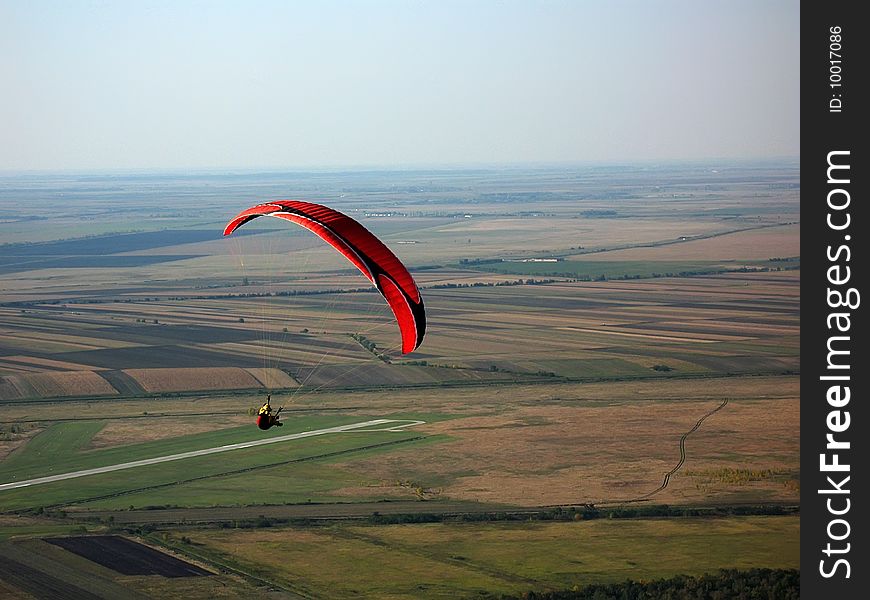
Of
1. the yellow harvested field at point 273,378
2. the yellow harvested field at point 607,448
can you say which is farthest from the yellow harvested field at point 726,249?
the yellow harvested field at point 273,378

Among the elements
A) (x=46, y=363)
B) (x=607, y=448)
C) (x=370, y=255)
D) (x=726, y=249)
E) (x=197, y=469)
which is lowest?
(x=607, y=448)

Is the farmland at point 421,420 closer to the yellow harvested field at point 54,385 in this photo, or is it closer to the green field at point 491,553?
the green field at point 491,553

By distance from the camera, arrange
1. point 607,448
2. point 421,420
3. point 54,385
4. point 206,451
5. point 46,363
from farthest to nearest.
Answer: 1. point 46,363
2. point 54,385
3. point 421,420
4. point 206,451
5. point 607,448

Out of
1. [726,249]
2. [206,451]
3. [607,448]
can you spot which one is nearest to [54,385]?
[206,451]

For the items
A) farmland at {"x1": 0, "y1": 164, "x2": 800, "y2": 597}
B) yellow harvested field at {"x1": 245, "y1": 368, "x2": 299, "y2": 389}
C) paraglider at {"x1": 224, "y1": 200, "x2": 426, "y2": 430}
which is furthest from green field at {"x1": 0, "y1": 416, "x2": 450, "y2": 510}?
paraglider at {"x1": 224, "y1": 200, "x2": 426, "y2": 430}

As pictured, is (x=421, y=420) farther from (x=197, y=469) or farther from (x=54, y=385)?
(x=54, y=385)

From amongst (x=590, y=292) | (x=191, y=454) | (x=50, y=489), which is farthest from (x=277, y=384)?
(x=590, y=292)
